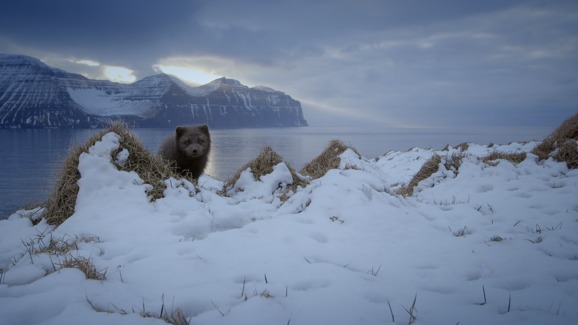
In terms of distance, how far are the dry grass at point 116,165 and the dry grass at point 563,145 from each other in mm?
10380

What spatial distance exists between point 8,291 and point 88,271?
0.55 meters

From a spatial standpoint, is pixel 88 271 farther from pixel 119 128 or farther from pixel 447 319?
pixel 119 128

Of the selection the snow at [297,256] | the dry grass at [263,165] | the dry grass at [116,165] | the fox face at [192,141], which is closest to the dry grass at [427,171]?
the snow at [297,256]

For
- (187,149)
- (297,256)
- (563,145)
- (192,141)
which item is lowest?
(297,256)

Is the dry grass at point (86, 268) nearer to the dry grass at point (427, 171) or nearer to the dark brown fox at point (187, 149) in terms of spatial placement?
the dark brown fox at point (187, 149)

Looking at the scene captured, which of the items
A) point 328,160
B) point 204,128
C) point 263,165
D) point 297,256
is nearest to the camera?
point 297,256

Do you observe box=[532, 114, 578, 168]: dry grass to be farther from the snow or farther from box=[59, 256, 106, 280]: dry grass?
box=[59, 256, 106, 280]: dry grass

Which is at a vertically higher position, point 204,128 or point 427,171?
point 204,128

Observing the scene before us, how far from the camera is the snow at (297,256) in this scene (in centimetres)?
230

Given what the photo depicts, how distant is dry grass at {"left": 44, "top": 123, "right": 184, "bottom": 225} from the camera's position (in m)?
5.18

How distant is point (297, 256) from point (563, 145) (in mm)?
9726

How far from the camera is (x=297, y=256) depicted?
3.33 m

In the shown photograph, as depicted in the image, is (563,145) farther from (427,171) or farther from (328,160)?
(328,160)

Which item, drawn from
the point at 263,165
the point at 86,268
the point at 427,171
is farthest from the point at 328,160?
the point at 86,268
